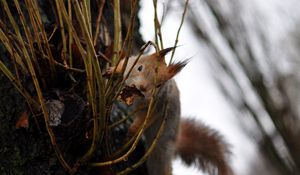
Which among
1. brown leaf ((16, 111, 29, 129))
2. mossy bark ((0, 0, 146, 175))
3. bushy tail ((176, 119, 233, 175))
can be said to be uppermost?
bushy tail ((176, 119, 233, 175))

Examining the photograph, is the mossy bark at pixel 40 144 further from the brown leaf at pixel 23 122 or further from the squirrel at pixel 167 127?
the squirrel at pixel 167 127

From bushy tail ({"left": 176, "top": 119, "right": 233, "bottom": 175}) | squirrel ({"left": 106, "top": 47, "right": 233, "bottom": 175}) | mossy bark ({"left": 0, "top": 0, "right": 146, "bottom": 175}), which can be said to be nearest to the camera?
mossy bark ({"left": 0, "top": 0, "right": 146, "bottom": 175})

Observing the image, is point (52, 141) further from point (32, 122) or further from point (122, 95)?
point (122, 95)

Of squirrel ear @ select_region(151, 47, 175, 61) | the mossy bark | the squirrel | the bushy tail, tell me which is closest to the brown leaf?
the mossy bark

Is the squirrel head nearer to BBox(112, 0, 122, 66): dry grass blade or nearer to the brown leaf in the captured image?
BBox(112, 0, 122, 66): dry grass blade

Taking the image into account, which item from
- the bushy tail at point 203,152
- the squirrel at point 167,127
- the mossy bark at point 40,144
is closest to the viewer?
the mossy bark at point 40,144

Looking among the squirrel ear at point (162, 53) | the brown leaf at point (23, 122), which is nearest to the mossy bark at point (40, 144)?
the brown leaf at point (23, 122)

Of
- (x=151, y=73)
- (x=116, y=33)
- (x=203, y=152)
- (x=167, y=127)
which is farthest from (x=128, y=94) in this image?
(x=203, y=152)
